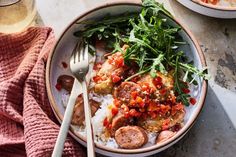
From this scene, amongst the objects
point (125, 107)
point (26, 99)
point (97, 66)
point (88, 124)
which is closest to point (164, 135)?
point (125, 107)

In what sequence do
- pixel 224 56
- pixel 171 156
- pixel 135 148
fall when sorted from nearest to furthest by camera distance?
pixel 135 148, pixel 171 156, pixel 224 56

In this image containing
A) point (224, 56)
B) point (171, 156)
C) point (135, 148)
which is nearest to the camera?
point (135, 148)

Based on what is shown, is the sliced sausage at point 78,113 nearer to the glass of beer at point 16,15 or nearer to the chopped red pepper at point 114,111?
the chopped red pepper at point 114,111

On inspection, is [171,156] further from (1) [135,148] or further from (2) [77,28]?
(2) [77,28]

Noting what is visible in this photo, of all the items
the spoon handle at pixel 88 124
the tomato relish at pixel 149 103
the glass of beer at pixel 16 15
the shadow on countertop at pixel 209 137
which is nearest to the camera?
the spoon handle at pixel 88 124

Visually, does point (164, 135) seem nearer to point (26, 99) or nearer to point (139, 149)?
point (139, 149)

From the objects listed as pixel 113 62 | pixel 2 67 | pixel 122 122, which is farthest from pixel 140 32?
pixel 2 67

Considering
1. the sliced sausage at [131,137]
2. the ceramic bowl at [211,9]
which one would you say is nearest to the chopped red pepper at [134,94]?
the sliced sausage at [131,137]

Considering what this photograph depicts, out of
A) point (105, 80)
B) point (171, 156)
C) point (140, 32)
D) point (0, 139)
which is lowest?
point (171, 156)
